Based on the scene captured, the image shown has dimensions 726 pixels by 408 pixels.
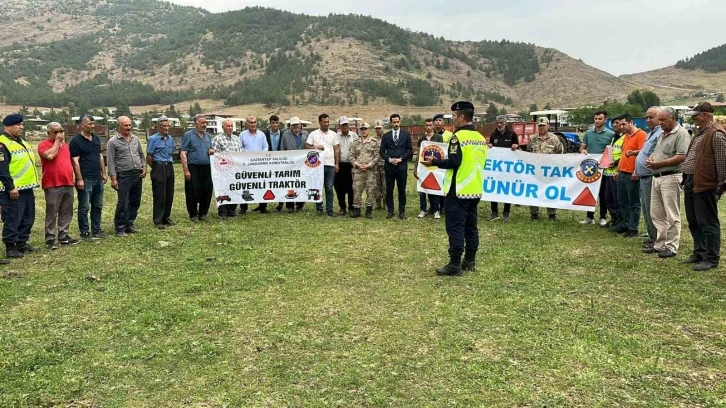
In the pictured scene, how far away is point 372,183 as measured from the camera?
946cm

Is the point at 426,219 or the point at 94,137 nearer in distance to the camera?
the point at 94,137

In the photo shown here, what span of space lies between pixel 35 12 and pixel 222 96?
146 meters

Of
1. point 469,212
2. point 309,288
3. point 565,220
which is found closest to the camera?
point 309,288

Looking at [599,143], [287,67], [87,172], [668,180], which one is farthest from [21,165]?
[287,67]

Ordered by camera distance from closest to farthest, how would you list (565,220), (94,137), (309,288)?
(309,288) → (94,137) → (565,220)

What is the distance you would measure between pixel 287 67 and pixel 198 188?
107626mm

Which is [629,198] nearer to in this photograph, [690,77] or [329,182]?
[329,182]

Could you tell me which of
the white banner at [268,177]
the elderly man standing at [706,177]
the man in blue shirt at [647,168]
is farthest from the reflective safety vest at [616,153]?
the white banner at [268,177]

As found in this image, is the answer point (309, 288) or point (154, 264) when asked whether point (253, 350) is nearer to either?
point (309, 288)

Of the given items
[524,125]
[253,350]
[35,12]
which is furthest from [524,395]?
[35,12]

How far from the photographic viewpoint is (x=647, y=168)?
6.69 meters

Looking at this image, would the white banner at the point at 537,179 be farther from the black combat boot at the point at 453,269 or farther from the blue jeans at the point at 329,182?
the black combat boot at the point at 453,269

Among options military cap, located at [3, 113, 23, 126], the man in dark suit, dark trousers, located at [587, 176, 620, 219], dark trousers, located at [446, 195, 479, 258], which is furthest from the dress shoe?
military cap, located at [3, 113, 23, 126]

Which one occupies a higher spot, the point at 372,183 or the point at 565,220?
the point at 372,183
